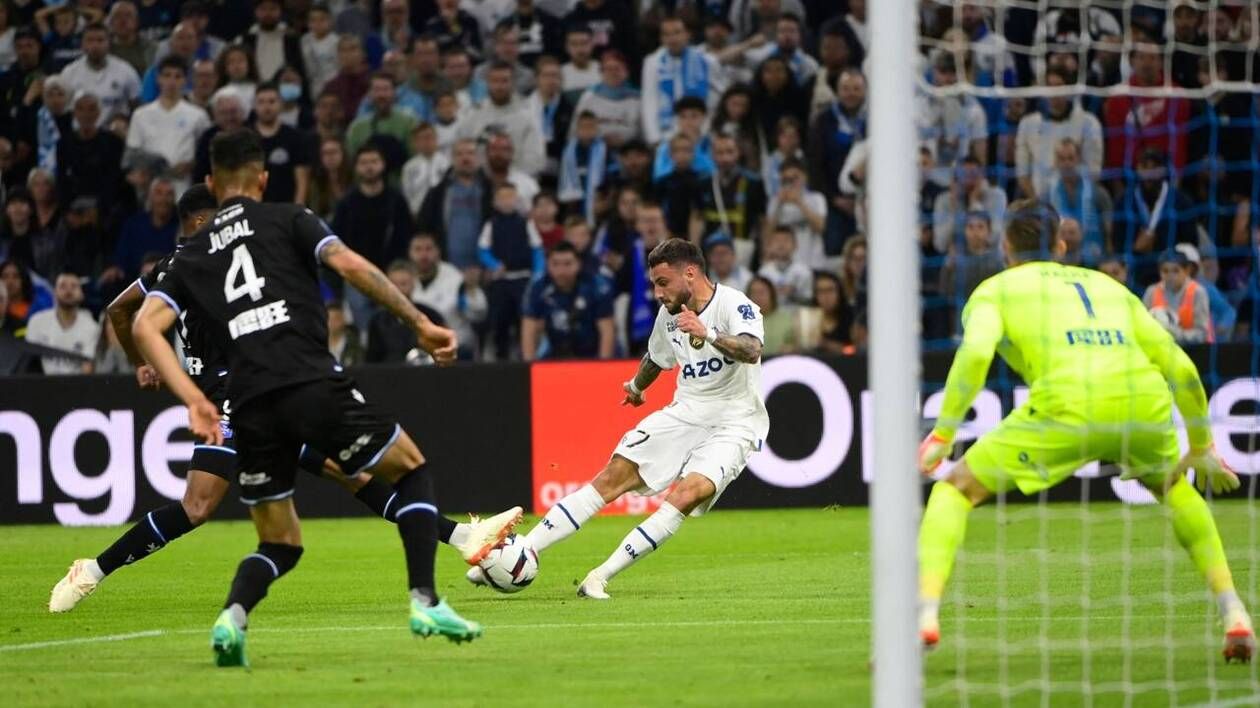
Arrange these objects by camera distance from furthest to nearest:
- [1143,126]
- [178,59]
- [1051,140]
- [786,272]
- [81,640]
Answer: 1. [178,59]
2. [786,272]
3. [1143,126]
4. [1051,140]
5. [81,640]

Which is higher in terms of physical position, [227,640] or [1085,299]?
[1085,299]

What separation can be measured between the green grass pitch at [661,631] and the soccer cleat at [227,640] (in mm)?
80

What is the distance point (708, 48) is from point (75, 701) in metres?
13.0

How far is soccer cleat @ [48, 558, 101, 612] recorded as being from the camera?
34.1 ft

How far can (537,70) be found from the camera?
63.1 feet

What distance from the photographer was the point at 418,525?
7727mm

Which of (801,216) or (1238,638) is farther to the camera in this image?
(801,216)

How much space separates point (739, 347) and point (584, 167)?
8.59 metres

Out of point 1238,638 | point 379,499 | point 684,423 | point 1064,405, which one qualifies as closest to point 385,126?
point 684,423

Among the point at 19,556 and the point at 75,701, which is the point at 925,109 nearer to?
the point at 19,556

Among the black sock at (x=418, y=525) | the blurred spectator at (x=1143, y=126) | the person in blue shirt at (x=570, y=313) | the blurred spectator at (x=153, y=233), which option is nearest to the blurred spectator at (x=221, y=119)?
the blurred spectator at (x=153, y=233)

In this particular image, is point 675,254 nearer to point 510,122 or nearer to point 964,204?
point 964,204

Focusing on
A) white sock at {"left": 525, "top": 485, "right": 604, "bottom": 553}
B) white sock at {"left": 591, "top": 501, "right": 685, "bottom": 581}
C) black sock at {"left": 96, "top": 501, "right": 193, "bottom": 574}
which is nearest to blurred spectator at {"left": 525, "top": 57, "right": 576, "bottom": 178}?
white sock at {"left": 525, "top": 485, "right": 604, "bottom": 553}

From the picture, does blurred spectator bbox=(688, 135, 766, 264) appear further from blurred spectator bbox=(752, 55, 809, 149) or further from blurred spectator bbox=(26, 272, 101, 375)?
blurred spectator bbox=(26, 272, 101, 375)
